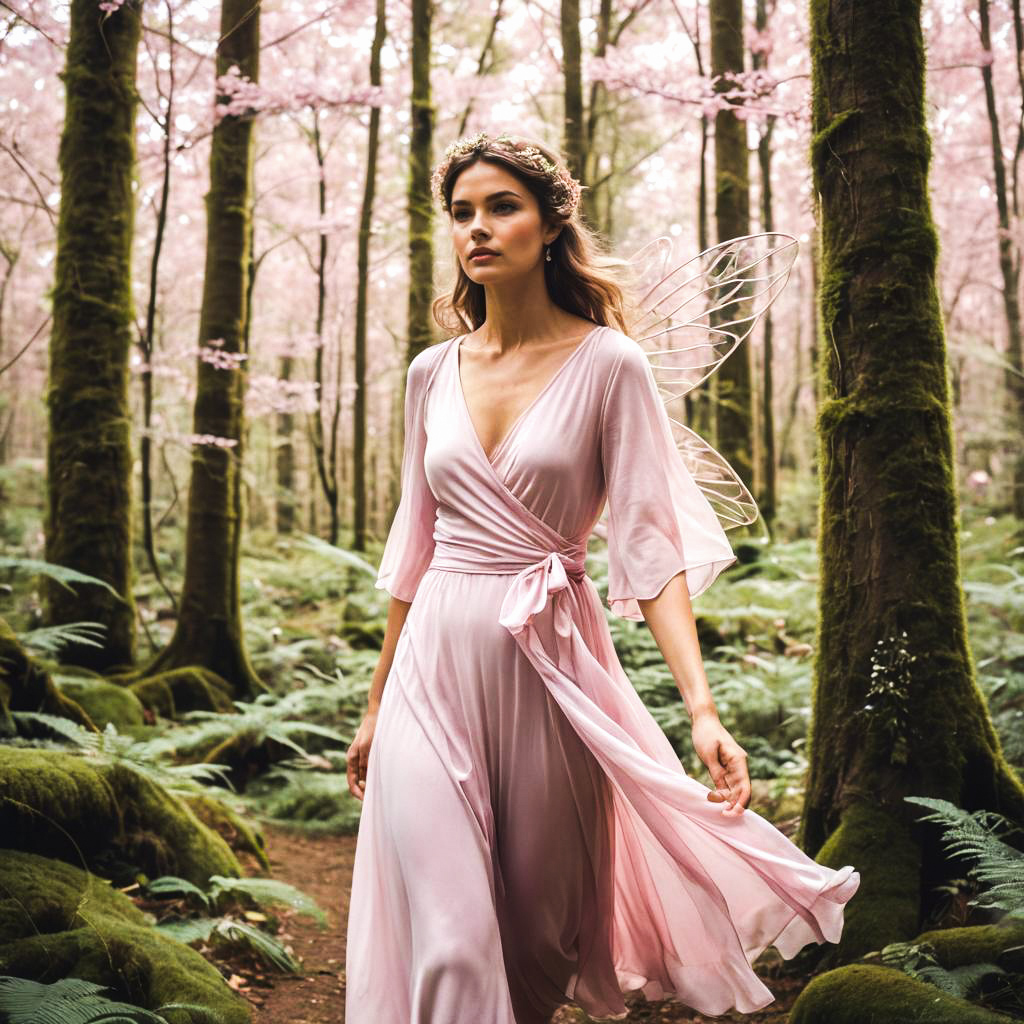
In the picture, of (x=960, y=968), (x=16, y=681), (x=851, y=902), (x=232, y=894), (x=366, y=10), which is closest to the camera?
(x=960, y=968)

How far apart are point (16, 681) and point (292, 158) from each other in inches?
923

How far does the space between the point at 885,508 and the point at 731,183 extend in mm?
7941

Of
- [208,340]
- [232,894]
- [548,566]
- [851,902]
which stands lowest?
[232,894]

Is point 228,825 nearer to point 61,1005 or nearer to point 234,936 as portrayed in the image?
point 234,936

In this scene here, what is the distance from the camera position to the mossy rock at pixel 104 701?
6.36 metres

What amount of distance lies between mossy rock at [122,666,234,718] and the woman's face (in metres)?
5.77

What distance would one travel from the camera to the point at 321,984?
4.20m

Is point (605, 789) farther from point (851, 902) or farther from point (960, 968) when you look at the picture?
point (851, 902)

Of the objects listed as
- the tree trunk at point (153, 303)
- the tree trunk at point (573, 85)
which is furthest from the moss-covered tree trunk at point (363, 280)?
the tree trunk at point (153, 303)

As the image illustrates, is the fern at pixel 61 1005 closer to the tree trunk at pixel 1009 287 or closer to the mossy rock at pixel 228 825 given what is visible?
the mossy rock at pixel 228 825

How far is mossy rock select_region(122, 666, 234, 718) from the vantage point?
7457 millimetres

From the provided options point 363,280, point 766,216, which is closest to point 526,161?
point 766,216

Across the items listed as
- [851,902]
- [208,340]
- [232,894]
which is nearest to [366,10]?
[208,340]

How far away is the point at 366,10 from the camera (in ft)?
47.9
